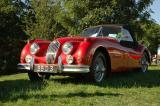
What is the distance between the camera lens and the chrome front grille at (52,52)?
9695 mm

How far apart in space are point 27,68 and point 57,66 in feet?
3.31

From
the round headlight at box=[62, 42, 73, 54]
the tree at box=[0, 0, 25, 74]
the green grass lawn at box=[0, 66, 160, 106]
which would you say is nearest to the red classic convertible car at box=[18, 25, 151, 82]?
the round headlight at box=[62, 42, 73, 54]

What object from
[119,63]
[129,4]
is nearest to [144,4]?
[129,4]

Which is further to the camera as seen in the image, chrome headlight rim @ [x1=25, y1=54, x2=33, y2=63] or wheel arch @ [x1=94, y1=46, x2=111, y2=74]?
chrome headlight rim @ [x1=25, y1=54, x2=33, y2=63]

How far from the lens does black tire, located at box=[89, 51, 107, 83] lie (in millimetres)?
9578

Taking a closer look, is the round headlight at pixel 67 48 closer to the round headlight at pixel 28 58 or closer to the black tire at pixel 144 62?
the round headlight at pixel 28 58

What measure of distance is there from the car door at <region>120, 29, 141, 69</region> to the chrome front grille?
2.28 meters

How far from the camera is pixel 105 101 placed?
7133 mm

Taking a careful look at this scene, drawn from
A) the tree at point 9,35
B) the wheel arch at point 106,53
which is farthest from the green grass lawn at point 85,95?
the tree at point 9,35

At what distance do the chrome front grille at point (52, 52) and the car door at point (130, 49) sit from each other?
7.49 ft

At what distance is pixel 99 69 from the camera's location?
10031 mm

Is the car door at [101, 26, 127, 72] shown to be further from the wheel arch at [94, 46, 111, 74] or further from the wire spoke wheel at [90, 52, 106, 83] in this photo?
the wire spoke wheel at [90, 52, 106, 83]

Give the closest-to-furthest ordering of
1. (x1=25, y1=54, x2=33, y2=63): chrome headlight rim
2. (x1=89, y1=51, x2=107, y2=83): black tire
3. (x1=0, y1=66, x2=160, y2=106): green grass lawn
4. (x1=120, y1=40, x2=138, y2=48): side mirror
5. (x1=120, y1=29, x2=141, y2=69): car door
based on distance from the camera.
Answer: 1. (x1=0, y1=66, x2=160, y2=106): green grass lawn
2. (x1=89, y1=51, x2=107, y2=83): black tire
3. (x1=25, y1=54, x2=33, y2=63): chrome headlight rim
4. (x1=120, y1=40, x2=138, y2=48): side mirror
5. (x1=120, y1=29, x2=141, y2=69): car door

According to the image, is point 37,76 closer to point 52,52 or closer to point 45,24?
point 52,52
